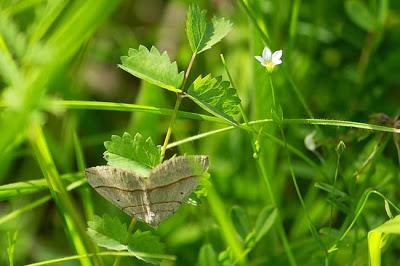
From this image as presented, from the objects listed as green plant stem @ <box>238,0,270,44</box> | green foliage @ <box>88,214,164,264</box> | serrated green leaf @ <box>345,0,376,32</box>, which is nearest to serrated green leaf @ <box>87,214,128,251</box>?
green foliage @ <box>88,214,164,264</box>

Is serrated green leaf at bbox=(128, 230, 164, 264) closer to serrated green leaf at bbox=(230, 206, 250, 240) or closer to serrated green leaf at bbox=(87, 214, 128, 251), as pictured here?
serrated green leaf at bbox=(87, 214, 128, 251)

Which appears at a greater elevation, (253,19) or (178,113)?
(253,19)

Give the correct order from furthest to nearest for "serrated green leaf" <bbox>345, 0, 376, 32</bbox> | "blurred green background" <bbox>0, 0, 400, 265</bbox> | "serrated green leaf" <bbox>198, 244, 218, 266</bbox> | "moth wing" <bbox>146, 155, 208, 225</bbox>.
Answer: "serrated green leaf" <bbox>345, 0, 376, 32</bbox> → "blurred green background" <bbox>0, 0, 400, 265</bbox> → "serrated green leaf" <bbox>198, 244, 218, 266</bbox> → "moth wing" <bbox>146, 155, 208, 225</bbox>

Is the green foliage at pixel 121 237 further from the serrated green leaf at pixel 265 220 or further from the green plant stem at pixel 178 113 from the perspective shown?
the serrated green leaf at pixel 265 220

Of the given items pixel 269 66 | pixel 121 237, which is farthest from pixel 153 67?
pixel 121 237

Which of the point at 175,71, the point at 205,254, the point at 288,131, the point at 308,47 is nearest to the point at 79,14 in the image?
the point at 175,71

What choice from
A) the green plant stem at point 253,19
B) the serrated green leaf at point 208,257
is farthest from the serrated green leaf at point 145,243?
the green plant stem at point 253,19

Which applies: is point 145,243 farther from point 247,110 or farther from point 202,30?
point 247,110
